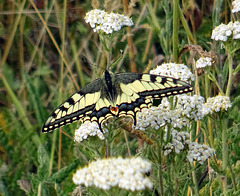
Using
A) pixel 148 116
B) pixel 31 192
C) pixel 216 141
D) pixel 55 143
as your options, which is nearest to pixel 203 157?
pixel 148 116

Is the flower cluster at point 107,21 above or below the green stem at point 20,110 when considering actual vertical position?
above

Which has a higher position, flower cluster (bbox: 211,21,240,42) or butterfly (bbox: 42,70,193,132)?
flower cluster (bbox: 211,21,240,42)

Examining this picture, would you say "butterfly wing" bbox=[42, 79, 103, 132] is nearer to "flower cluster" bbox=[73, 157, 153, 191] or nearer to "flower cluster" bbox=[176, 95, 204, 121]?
"flower cluster" bbox=[176, 95, 204, 121]

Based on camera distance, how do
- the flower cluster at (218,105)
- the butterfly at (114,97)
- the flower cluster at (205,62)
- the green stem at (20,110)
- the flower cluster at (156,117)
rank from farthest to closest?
1. the green stem at (20,110)
2. the flower cluster at (205,62)
3. the flower cluster at (218,105)
4. the butterfly at (114,97)
5. the flower cluster at (156,117)

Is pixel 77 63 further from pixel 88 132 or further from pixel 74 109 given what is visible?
pixel 88 132

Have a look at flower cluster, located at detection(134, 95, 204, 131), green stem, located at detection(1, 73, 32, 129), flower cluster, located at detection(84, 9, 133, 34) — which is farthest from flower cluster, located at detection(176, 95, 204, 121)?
green stem, located at detection(1, 73, 32, 129)

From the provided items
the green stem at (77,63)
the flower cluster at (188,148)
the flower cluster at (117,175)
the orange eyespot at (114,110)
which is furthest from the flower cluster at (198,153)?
the green stem at (77,63)

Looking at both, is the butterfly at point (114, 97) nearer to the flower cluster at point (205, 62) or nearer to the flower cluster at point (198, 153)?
the flower cluster at point (198, 153)
